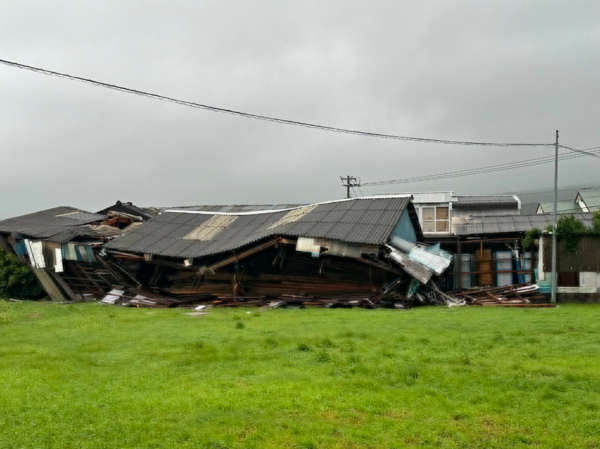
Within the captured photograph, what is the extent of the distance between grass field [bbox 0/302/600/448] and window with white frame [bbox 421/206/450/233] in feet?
73.0

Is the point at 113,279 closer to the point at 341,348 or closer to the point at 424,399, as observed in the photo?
the point at 341,348

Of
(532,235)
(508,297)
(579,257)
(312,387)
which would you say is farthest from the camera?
(508,297)

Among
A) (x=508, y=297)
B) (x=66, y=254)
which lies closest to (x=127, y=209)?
(x=66, y=254)

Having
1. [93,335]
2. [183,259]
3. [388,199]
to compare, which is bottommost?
[93,335]

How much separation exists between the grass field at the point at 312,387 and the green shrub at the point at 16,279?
18464 millimetres

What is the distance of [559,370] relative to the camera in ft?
24.9

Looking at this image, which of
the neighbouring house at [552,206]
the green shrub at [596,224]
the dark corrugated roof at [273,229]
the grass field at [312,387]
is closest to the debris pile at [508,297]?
the green shrub at [596,224]

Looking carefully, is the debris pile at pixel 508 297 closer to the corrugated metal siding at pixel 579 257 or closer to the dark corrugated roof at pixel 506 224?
the corrugated metal siding at pixel 579 257

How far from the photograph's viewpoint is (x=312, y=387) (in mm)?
7137

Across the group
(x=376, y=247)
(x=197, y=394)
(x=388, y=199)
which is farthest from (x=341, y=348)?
(x=388, y=199)

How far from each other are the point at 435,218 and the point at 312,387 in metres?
29.0

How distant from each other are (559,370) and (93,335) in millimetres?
10778

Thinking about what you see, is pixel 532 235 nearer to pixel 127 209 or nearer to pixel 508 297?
pixel 508 297

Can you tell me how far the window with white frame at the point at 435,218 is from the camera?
113 feet
